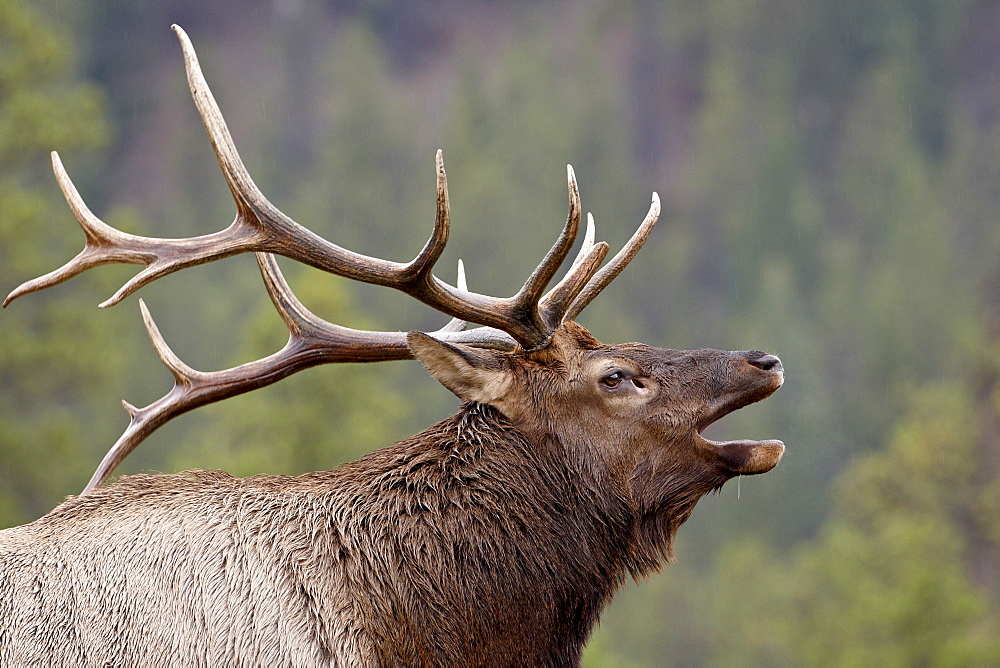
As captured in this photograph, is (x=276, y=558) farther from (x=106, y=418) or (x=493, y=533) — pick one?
(x=106, y=418)

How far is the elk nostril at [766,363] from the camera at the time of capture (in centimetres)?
474

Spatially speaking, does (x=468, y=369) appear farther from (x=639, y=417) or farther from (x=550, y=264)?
→ (x=639, y=417)

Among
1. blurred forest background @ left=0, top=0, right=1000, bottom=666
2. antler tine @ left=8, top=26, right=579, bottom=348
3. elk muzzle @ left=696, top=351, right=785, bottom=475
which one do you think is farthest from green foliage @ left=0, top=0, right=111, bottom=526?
elk muzzle @ left=696, top=351, right=785, bottom=475

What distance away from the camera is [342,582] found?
167 inches

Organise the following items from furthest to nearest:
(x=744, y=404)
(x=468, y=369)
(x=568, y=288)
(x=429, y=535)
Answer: (x=568, y=288)
(x=744, y=404)
(x=468, y=369)
(x=429, y=535)

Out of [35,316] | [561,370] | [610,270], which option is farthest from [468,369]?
[35,316]

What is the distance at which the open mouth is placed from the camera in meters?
4.62

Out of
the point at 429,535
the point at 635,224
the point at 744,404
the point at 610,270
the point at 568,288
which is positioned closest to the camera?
the point at 429,535

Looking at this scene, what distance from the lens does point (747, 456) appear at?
4.62 meters

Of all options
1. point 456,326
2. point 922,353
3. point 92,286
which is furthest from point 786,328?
point 456,326

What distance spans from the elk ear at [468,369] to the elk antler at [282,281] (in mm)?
205

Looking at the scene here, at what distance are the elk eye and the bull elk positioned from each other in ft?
0.07

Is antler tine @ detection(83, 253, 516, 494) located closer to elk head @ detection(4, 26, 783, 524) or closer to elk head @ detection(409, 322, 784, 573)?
elk head @ detection(4, 26, 783, 524)

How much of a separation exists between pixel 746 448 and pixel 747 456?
33mm
